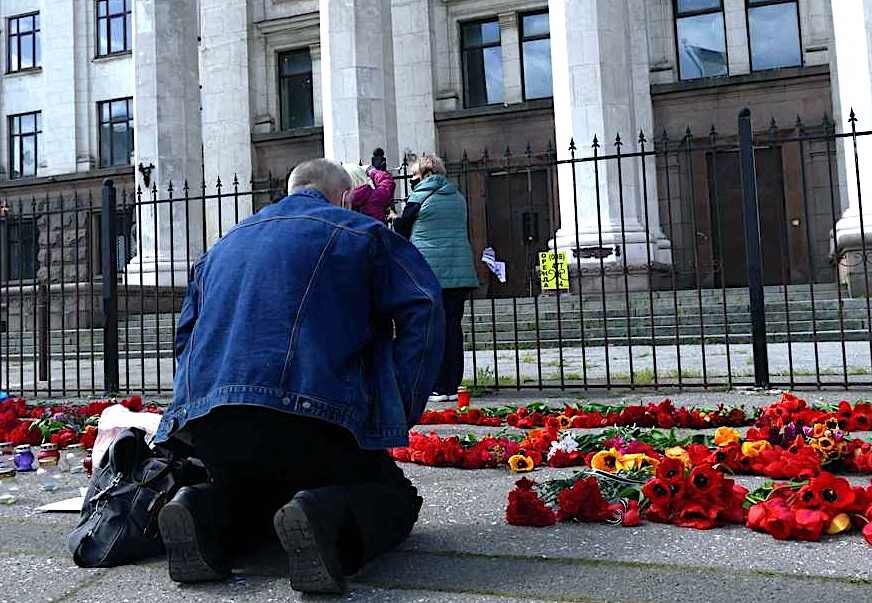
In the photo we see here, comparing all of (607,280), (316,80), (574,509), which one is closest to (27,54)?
(316,80)

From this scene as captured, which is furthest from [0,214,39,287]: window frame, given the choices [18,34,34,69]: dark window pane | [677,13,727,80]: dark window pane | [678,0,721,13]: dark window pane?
[678,0,721,13]: dark window pane

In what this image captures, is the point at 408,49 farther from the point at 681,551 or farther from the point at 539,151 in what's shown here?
the point at 681,551

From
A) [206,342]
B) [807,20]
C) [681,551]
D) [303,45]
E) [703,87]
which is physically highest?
[303,45]

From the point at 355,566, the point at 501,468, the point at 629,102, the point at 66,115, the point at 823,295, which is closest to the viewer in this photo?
the point at 355,566

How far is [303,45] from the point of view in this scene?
77.5ft

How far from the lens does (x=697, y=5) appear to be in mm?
20328

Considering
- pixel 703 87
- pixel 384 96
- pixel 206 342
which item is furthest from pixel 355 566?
pixel 703 87

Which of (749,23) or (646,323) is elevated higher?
(749,23)

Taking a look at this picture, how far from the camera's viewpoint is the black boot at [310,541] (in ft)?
7.51

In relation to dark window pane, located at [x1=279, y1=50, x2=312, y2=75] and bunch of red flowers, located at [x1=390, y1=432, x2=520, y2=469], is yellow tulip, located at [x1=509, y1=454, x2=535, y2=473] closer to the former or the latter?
bunch of red flowers, located at [x1=390, y1=432, x2=520, y2=469]

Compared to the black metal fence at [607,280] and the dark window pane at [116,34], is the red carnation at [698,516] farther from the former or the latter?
the dark window pane at [116,34]

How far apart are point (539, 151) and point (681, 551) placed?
18885 millimetres

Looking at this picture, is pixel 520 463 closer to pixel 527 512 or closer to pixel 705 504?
pixel 527 512

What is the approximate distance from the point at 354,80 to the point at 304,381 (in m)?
15.5
